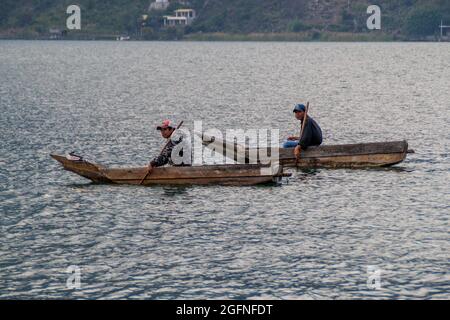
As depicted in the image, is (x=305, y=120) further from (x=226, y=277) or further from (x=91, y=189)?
(x=226, y=277)

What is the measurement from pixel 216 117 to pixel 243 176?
87.2 ft

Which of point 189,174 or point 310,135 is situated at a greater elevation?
point 310,135

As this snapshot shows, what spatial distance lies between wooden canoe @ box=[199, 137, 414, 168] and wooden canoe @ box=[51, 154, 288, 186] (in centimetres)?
303

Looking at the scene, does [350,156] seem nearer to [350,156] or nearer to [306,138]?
[350,156]

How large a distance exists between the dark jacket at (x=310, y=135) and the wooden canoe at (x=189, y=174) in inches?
124

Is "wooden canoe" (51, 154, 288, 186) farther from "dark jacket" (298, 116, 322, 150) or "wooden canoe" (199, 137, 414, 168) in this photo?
"dark jacket" (298, 116, 322, 150)

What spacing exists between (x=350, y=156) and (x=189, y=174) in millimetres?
7243

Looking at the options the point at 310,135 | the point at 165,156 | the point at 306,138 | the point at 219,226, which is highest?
the point at 310,135

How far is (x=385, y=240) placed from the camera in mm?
23891

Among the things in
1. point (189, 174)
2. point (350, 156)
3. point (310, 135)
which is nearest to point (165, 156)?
point (189, 174)

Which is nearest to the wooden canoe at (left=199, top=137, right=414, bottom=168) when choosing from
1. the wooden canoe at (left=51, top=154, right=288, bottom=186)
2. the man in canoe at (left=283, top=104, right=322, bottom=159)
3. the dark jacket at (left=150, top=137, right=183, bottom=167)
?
the man in canoe at (left=283, top=104, right=322, bottom=159)

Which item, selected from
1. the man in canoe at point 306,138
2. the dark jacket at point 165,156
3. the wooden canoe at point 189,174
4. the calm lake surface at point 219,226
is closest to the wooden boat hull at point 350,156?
the man in canoe at point 306,138

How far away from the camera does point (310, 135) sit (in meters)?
33.9
